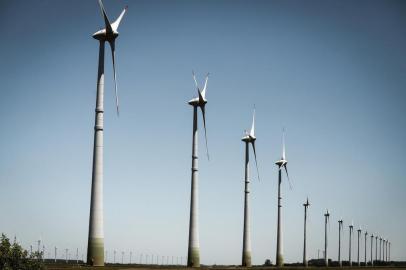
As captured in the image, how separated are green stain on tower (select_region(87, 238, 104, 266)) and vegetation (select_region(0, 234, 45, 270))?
1815 cm

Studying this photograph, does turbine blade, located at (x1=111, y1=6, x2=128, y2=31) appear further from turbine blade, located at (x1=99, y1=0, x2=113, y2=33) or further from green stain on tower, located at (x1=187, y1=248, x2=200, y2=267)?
green stain on tower, located at (x1=187, y1=248, x2=200, y2=267)

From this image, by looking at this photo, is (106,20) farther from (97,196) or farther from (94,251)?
(94,251)

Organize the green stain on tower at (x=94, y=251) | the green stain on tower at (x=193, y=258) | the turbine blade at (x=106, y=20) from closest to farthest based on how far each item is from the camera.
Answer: the green stain on tower at (x=94, y=251) < the turbine blade at (x=106, y=20) < the green stain on tower at (x=193, y=258)

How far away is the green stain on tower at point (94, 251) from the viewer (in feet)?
195

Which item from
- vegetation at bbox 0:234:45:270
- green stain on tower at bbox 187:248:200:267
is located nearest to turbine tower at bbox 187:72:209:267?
green stain on tower at bbox 187:248:200:267

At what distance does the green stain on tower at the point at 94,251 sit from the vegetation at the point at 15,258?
18.1 m

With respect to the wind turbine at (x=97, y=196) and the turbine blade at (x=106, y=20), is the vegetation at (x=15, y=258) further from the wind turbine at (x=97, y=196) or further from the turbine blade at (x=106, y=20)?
the turbine blade at (x=106, y=20)

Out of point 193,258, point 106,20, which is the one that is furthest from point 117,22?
point 193,258

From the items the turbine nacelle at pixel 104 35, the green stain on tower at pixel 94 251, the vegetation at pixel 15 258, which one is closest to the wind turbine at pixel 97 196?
the green stain on tower at pixel 94 251

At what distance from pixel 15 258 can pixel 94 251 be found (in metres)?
25.3

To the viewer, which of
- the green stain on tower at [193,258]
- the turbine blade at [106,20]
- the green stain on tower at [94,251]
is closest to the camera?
the green stain on tower at [94,251]

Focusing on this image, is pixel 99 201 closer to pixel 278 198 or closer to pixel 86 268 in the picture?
pixel 86 268

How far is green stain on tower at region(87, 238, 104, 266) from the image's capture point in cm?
5931

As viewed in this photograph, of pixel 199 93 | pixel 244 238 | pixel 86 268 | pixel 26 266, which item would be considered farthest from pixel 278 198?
pixel 86 268
